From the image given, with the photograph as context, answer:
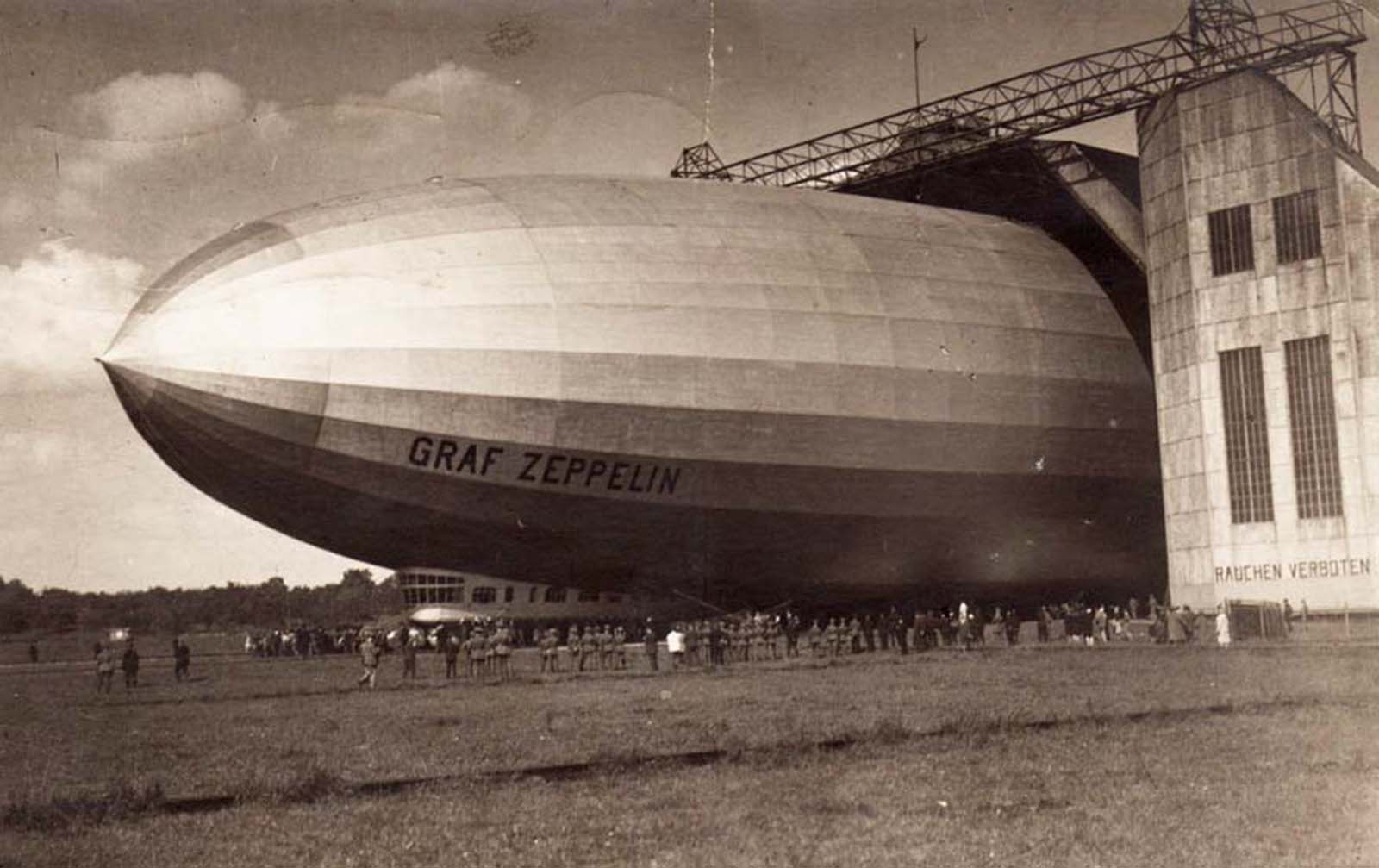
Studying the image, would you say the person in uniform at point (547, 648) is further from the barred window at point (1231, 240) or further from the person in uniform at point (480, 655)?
the barred window at point (1231, 240)

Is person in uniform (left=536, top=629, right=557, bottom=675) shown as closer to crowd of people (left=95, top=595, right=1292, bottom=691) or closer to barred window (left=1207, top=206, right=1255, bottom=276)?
crowd of people (left=95, top=595, right=1292, bottom=691)

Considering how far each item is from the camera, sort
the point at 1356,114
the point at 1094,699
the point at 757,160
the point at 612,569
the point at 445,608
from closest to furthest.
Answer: the point at 1094,699 → the point at 612,569 → the point at 1356,114 → the point at 445,608 → the point at 757,160

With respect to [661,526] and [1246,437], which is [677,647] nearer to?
[661,526]

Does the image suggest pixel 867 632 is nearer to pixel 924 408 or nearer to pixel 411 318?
pixel 924 408

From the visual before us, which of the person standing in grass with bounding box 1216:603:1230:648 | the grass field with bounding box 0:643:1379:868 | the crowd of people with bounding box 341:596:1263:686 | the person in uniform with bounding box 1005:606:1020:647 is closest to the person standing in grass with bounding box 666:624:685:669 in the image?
the crowd of people with bounding box 341:596:1263:686

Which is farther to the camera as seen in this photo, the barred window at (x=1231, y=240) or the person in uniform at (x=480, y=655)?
the barred window at (x=1231, y=240)

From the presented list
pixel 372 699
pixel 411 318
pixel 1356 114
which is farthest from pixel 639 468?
pixel 1356 114

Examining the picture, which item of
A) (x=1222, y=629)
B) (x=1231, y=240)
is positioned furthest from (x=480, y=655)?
(x=1231, y=240)

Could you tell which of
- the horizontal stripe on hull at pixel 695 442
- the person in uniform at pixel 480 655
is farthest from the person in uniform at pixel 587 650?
the horizontal stripe on hull at pixel 695 442

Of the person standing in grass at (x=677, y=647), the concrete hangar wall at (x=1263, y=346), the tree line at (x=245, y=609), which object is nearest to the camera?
the person standing in grass at (x=677, y=647)
